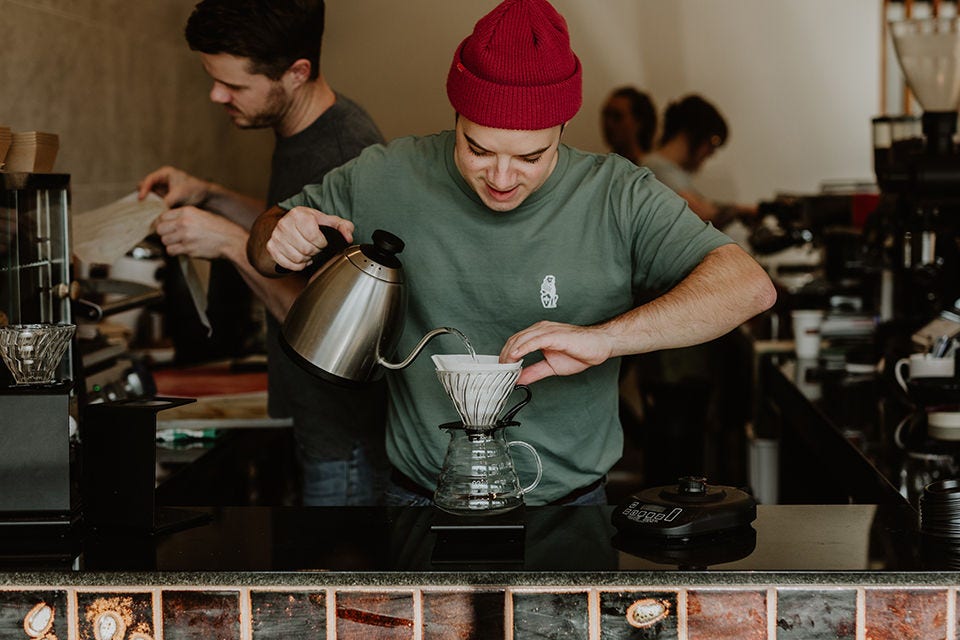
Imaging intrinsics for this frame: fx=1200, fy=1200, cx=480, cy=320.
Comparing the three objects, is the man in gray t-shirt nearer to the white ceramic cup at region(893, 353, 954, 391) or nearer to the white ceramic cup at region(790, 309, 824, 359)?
the white ceramic cup at region(893, 353, 954, 391)

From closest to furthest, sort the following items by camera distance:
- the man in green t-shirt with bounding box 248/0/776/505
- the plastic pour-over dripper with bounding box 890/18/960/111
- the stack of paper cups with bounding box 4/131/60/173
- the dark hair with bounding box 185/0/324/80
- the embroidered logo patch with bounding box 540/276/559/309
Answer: the man in green t-shirt with bounding box 248/0/776/505 < the embroidered logo patch with bounding box 540/276/559/309 < the stack of paper cups with bounding box 4/131/60/173 < the dark hair with bounding box 185/0/324/80 < the plastic pour-over dripper with bounding box 890/18/960/111

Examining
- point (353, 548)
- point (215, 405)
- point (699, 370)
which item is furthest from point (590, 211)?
point (699, 370)

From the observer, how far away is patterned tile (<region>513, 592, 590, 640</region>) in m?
1.58

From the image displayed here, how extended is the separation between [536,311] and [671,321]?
28cm

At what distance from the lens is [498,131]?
1.90 metres

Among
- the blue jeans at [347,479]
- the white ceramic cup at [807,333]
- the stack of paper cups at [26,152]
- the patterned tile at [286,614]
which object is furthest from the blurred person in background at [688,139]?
the patterned tile at [286,614]

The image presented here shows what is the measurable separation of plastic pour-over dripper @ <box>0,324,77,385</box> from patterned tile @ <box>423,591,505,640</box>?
2.29ft

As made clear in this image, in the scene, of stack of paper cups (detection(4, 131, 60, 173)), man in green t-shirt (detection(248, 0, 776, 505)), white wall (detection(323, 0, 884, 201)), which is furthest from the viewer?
white wall (detection(323, 0, 884, 201))

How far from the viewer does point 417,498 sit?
217 cm

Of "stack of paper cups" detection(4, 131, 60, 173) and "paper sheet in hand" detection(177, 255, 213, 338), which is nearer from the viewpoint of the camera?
"stack of paper cups" detection(4, 131, 60, 173)

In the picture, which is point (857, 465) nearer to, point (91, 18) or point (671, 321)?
point (671, 321)

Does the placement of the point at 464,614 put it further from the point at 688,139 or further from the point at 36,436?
the point at 688,139

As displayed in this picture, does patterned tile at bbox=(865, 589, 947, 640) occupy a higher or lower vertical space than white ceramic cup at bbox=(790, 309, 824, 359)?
lower

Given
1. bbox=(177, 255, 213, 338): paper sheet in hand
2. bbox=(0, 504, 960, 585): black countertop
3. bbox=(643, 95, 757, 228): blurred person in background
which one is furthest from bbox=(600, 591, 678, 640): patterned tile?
bbox=(643, 95, 757, 228): blurred person in background
